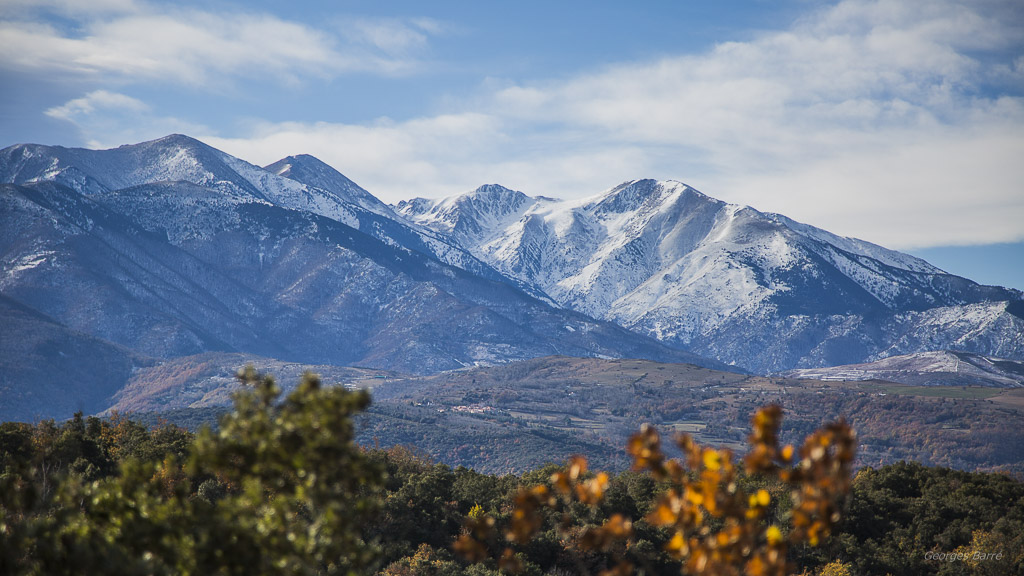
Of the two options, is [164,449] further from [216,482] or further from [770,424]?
[770,424]

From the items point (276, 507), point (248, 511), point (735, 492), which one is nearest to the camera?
point (735, 492)

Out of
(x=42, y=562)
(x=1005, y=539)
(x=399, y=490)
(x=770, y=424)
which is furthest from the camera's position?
(x=399, y=490)

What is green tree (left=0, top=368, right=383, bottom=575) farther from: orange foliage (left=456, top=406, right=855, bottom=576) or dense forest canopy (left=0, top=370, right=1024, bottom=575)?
orange foliage (left=456, top=406, right=855, bottom=576)

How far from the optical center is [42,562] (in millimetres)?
14156

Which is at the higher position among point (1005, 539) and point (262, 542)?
point (262, 542)

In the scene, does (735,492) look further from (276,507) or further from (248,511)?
(248,511)

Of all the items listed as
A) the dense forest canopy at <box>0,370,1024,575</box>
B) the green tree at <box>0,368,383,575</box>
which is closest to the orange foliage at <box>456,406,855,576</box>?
the dense forest canopy at <box>0,370,1024,575</box>

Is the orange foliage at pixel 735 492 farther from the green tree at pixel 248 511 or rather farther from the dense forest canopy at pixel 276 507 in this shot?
the green tree at pixel 248 511

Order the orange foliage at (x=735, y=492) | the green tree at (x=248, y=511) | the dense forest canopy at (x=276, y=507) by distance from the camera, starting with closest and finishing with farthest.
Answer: the orange foliage at (x=735, y=492) < the dense forest canopy at (x=276, y=507) < the green tree at (x=248, y=511)

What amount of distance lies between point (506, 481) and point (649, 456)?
57.3 meters

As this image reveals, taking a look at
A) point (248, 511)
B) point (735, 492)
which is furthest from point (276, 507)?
point (735, 492)

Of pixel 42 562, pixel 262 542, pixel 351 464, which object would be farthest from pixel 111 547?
pixel 351 464

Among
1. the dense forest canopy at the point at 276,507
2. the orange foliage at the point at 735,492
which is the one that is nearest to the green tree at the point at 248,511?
the dense forest canopy at the point at 276,507

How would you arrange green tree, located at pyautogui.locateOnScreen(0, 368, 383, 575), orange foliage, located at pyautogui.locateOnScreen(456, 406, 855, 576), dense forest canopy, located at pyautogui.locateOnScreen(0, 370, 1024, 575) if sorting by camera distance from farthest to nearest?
green tree, located at pyautogui.locateOnScreen(0, 368, 383, 575), dense forest canopy, located at pyautogui.locateOnScreen(0, 370, 1024, 575), orange foliage, located at pyautogui.locateOnScreen(456, 406, 855, 576)
